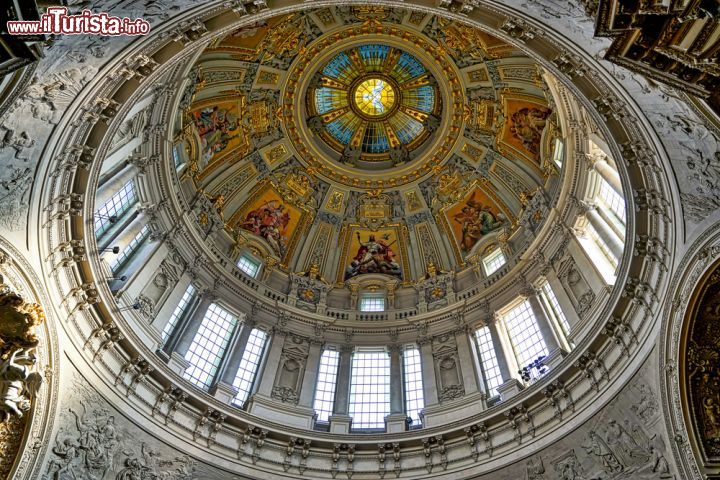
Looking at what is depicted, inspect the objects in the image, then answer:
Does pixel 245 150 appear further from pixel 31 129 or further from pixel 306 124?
pixel 31 129

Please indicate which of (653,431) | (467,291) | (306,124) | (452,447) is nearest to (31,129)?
(452,447)

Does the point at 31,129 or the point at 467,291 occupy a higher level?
the point at 467,291

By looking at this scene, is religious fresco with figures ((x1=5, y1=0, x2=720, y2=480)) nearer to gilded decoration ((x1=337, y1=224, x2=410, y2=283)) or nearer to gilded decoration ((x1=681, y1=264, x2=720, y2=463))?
gilded decoration ((x1=681, y1=264, x2=720, y2=463))

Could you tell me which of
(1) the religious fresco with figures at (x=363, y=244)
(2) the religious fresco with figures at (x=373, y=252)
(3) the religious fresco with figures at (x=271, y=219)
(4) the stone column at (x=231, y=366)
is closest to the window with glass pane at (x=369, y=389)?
(1) the religious fresco with figures at (x=363, y=244)

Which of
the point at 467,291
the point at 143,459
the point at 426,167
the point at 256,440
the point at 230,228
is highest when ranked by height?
the point at 426,167

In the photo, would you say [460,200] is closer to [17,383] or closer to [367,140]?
[367,140]

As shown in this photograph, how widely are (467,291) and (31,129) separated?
21.6 metres

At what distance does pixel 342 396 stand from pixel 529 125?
18.1m

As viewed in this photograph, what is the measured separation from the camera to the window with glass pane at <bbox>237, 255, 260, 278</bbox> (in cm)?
3045

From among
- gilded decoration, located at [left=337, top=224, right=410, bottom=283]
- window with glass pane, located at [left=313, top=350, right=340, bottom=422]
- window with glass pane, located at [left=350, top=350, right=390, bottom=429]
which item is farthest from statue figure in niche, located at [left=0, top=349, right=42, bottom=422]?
gilded decoration, located at [left=337, top=224, right=410, bottom=283]

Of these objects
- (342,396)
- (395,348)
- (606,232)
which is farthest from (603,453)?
(395,348)

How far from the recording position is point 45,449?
15961 millimetres

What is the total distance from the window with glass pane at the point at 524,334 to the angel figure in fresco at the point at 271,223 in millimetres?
14619

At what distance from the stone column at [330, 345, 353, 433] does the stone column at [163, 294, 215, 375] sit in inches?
267
